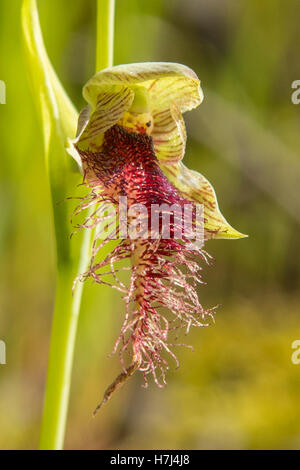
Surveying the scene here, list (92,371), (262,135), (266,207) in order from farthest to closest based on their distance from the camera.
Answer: (266,207), (262,135), (92,371)

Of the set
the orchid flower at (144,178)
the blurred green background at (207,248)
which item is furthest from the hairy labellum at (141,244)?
the blurred green background at (207,248)

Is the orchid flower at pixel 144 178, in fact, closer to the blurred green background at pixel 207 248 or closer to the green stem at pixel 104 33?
the green stem at pixel 104 33

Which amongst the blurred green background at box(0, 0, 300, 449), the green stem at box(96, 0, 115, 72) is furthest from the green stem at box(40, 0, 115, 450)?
the blurred green background at box(0, 0, 300, 449)

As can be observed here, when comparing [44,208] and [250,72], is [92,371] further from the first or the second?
[250,72]

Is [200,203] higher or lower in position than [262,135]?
lower

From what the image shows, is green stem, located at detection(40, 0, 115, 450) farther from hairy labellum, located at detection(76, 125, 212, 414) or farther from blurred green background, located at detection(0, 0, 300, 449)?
blurred green background, located at detection(0, 0, 300, 449)

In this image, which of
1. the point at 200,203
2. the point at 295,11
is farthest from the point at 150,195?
the point at 295,11
